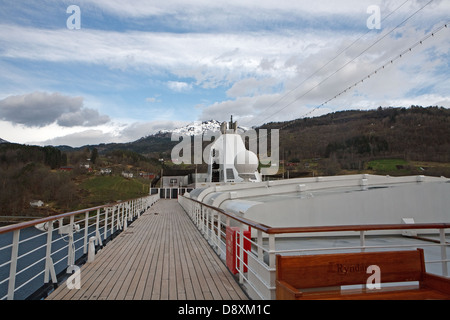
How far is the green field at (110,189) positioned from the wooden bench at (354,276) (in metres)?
37.1

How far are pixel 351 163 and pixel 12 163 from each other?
47.1 meters

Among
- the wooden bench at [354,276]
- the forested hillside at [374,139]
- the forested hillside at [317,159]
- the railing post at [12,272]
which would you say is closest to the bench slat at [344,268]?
the wooden bench at [354,276]

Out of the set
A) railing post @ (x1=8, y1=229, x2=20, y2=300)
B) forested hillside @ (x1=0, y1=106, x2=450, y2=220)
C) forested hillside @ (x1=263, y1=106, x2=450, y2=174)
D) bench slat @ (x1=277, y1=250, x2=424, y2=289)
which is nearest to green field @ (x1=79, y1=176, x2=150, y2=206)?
forested hillside @ (x1=0, y1=106, x2=450, y2=220)

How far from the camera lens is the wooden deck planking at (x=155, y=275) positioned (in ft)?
9.54

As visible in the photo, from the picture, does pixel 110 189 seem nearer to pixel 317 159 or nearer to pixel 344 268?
pixel 317 159

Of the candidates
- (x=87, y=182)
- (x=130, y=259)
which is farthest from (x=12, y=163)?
(x=130, y=259)

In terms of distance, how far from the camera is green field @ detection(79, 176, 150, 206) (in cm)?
3866

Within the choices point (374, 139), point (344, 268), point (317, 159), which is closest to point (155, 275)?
point (344, 268)

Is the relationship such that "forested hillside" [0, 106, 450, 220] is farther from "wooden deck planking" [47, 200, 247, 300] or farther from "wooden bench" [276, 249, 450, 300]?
"wooden bench" [276, 249, 450, 300]

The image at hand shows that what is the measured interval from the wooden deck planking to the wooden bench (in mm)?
981

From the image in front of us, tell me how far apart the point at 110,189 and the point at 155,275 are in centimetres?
4394

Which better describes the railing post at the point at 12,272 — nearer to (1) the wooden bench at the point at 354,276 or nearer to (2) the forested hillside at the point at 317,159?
(1) the wooden bench at the point at 354,276

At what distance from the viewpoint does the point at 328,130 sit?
51438 millimetres
